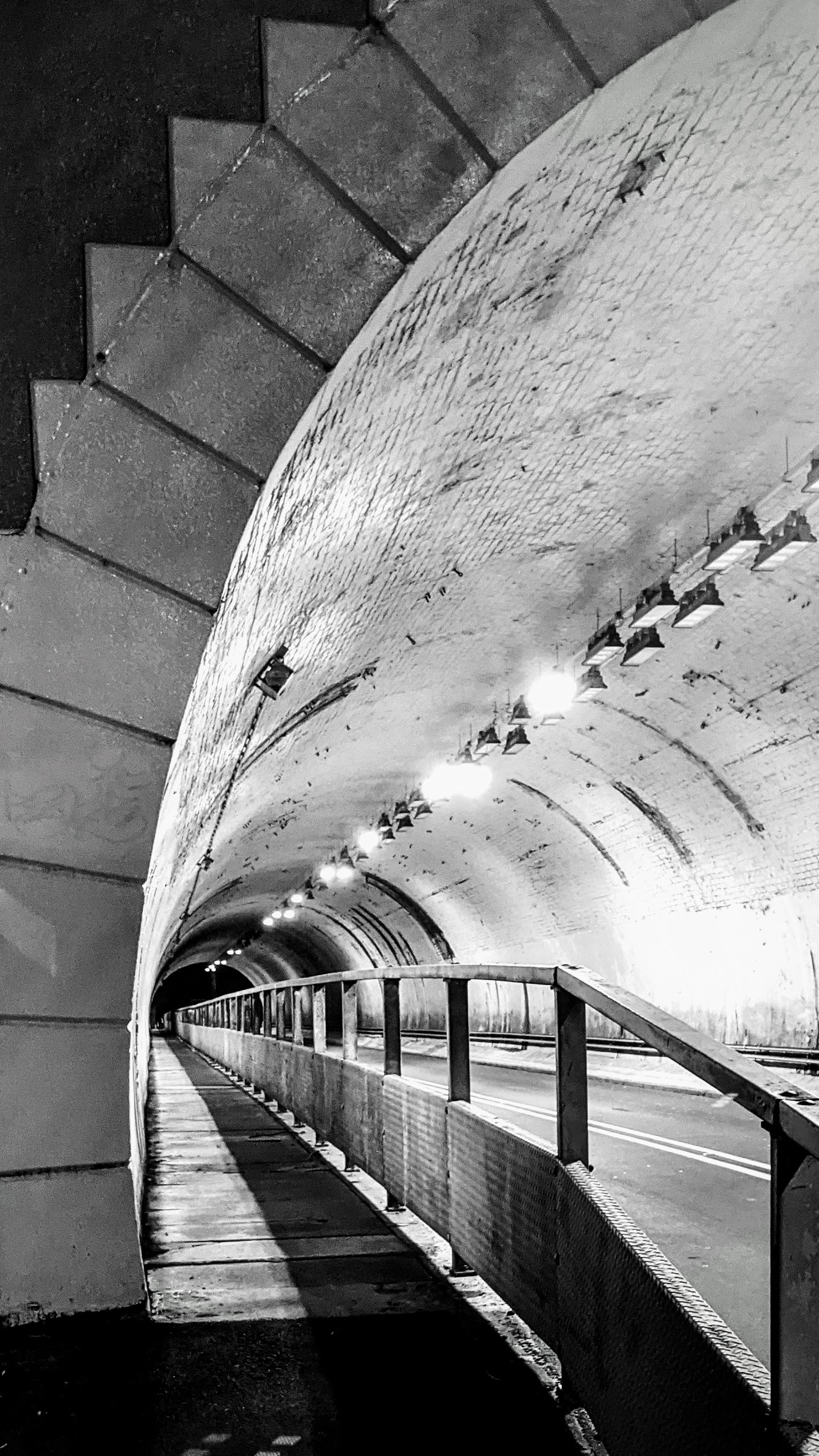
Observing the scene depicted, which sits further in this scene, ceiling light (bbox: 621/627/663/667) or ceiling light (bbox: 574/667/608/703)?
ceiling light (bbox: 574/667/608/703)

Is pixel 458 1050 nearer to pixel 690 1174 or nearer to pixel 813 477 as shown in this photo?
pixel 690 1174

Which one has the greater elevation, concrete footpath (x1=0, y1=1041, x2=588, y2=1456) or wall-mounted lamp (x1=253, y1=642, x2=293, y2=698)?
wall-mounted lamp (x1=253, y1=642, x2=293, y2=698)

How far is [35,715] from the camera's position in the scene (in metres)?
4.86

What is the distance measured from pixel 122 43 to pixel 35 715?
2.58 meters

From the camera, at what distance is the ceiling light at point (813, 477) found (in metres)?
10.2

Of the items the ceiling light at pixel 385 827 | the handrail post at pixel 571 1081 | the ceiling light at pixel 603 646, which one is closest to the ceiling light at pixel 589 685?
the ceiling light at pixel 603 646

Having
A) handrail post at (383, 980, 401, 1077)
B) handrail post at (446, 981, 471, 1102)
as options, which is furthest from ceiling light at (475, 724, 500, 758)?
handrail post at (446, 981, 471, 1102)

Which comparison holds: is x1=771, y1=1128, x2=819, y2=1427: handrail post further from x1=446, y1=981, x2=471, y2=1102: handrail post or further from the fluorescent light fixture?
the fluorescent light fixture

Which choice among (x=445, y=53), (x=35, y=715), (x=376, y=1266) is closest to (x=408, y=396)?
(x=445, y=53)

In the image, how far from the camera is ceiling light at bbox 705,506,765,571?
37.2 ft

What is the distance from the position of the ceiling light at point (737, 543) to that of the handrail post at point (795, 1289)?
31.4ft

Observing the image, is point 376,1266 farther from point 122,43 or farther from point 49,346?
point 122,43

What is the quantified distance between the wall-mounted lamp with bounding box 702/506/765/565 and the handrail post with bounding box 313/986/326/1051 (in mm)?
5193

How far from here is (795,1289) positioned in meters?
2.30
